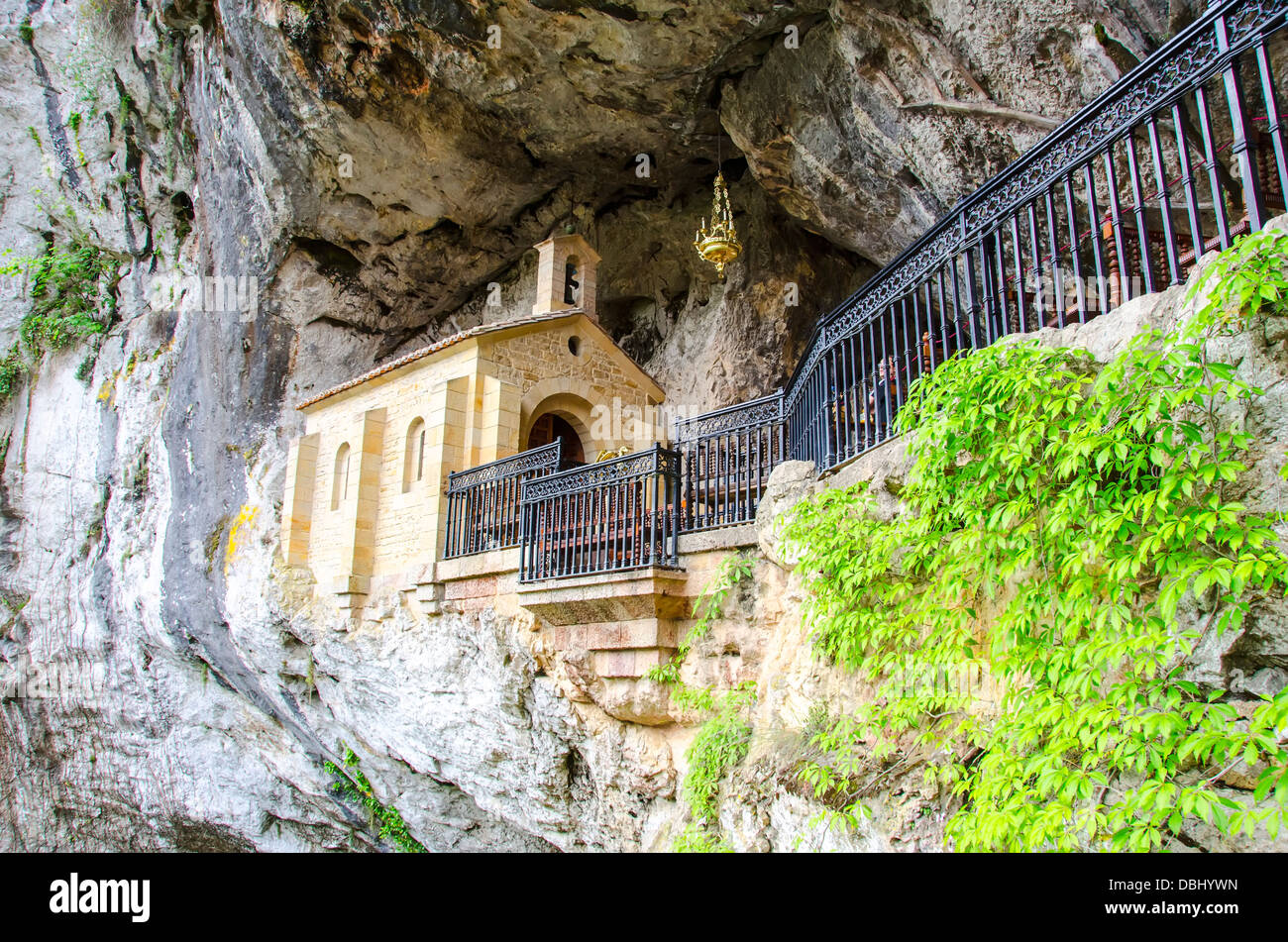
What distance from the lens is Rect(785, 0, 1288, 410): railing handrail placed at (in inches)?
148

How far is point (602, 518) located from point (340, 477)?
22.1 feet

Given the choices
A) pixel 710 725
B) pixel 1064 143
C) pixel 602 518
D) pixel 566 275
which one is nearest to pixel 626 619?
pixel 602 518

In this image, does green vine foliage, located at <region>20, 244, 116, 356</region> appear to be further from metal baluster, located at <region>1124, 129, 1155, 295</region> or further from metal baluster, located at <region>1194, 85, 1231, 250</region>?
metal baluster, located at <region>1194, 85, 1231, 250</region>

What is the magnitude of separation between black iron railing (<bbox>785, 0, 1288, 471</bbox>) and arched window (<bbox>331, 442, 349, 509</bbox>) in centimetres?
794

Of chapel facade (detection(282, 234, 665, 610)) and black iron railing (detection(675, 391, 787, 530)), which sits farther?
chapel facade (detection(282, 234, 665, 610))

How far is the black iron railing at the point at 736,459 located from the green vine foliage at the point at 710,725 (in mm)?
528

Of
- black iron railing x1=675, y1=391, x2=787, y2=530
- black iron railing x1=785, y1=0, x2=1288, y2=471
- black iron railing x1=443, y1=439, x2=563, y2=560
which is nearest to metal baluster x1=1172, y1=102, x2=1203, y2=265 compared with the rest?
black iron railing x1=785, y1=0, x2=1288, y2=471

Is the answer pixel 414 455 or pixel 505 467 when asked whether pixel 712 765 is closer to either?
pixel 505 467

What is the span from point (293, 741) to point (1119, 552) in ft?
45.8

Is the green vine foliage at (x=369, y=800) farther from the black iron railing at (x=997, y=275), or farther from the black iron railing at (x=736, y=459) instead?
the black iron railing at (x=736, y=459)

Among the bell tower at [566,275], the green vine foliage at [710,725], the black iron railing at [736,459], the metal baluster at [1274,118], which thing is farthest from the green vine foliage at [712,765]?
the bell tower at [566,275]

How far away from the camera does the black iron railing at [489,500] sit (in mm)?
9703
